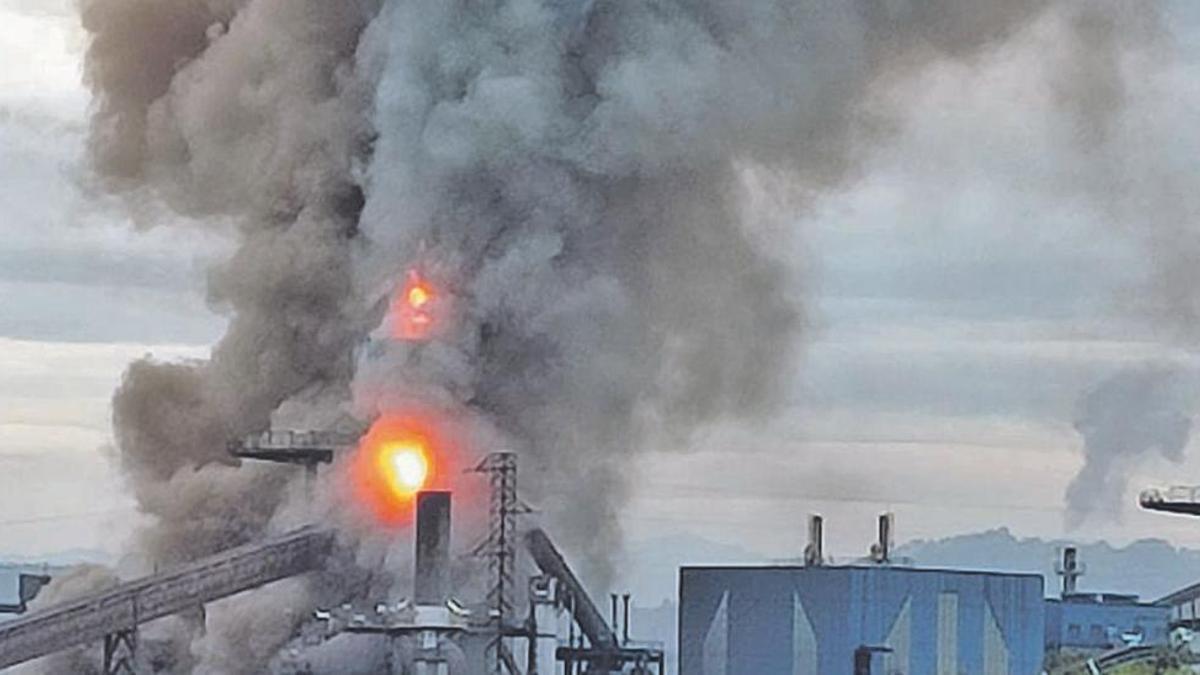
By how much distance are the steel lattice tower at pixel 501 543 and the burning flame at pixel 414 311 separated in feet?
14.6

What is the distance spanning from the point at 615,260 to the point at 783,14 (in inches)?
367

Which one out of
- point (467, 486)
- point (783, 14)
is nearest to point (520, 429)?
point (467, 486)

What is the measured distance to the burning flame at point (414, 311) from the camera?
3282 inches

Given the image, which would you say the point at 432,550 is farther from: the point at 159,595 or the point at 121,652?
the point at 121,652

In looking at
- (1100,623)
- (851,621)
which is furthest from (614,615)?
(1100,623)

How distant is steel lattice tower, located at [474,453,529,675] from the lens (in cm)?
7888

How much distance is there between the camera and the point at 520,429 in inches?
3361

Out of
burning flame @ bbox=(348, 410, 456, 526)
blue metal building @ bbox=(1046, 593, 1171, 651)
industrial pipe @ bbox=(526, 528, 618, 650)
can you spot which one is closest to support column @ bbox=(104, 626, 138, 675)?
burning flame @ bbox=(348, 410, 456, 526)

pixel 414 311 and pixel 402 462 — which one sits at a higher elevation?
pixel 414 311

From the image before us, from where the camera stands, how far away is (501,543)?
79562 millimetres

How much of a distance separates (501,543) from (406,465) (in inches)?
148

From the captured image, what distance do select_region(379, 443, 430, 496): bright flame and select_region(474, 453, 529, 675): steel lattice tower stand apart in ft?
5.19

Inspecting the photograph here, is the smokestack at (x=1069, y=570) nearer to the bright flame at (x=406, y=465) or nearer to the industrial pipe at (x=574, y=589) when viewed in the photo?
the industrial pipe at (x=574, y=589)

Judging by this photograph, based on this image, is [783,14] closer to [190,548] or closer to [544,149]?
[544,149]
